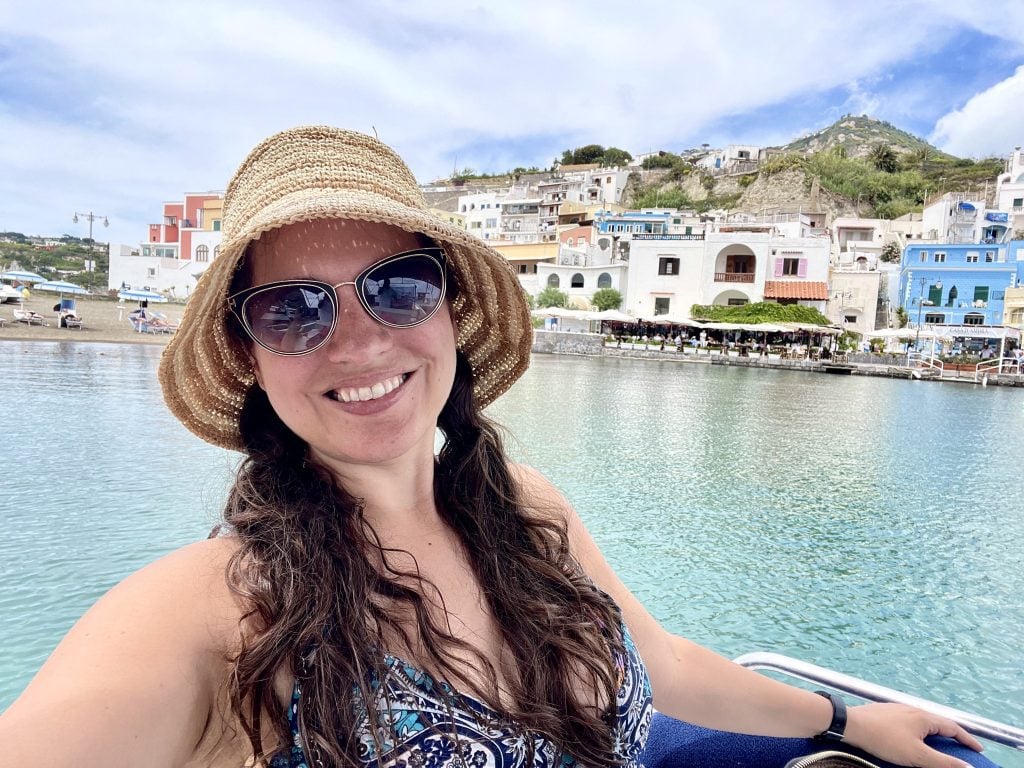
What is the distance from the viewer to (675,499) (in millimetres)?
6262

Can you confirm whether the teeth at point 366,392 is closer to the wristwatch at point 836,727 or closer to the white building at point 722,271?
the wristwatch at point 836,727

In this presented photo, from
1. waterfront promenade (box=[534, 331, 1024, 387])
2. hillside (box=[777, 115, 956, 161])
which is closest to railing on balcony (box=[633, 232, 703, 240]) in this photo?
waterfront promenade (box=[534, 331, 1024, 387])

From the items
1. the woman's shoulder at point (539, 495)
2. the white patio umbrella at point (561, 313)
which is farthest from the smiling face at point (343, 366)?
the white patio umbrella at point (561, 313)

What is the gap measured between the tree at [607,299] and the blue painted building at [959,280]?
14.9m

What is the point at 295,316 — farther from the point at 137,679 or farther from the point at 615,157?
the point at 615,157

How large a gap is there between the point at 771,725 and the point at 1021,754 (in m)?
2.27

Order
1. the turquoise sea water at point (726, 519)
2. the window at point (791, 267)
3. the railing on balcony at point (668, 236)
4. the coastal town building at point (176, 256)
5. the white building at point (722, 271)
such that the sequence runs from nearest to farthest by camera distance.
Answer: the turquoise sea water at point (726, 519)
the white building at point (722, 271)
the window at point (791, 267)
the railing on balcony at point (668, 236)
the coastal town building at point (176, 256)

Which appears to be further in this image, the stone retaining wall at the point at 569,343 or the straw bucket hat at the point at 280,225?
the stone retaining wall at the point at 569,343

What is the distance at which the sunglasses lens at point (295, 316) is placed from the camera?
95cm

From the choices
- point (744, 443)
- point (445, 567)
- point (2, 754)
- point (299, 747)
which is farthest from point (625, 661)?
point (744, 443)

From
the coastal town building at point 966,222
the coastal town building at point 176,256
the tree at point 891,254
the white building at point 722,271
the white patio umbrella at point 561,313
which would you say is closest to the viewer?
the white patio umbrella at point 561,313

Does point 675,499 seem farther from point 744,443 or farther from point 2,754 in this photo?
point 2,754

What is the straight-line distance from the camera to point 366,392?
3.23 feet

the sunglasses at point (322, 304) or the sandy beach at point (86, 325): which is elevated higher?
the sunglasses at point (322, 304)
